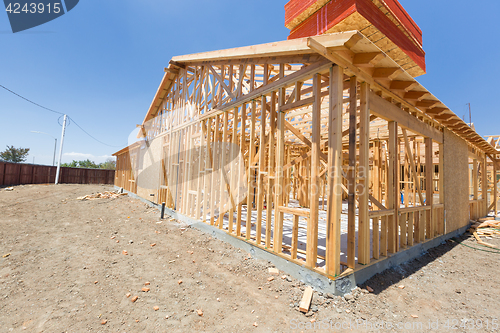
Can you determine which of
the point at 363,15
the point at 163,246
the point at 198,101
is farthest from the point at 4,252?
the point at 363,15

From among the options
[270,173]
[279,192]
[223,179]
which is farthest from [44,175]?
[279,192]

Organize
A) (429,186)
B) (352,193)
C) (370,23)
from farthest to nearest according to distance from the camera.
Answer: (429,186) < (352,193) < (370,23)

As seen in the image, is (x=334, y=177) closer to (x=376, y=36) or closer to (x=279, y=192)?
(x=279, y=192)

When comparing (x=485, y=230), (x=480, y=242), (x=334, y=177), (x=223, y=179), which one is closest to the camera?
(x=334, y=177)

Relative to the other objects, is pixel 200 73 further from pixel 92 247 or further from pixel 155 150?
pixel 92 247

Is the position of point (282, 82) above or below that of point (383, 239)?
above

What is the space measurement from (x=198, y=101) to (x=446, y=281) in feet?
26.7

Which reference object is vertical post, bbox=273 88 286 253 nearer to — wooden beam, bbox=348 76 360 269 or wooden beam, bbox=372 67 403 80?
wooden beam, bbox=348 76 360 269

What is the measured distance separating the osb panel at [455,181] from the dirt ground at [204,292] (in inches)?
48.4

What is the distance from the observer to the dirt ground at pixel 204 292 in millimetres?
2906

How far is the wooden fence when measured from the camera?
836 inches

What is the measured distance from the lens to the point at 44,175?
24.8 metres

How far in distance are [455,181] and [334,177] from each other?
244 inches

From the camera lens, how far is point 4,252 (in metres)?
5.16
